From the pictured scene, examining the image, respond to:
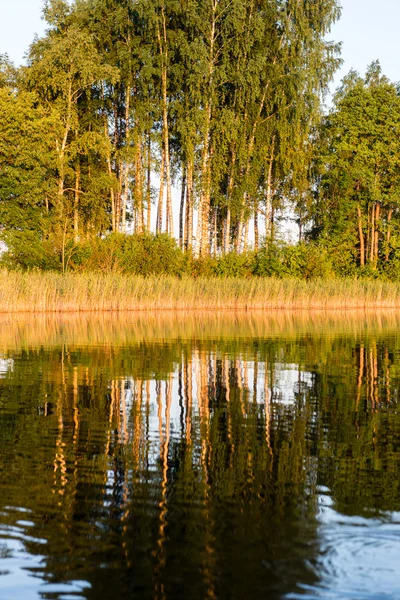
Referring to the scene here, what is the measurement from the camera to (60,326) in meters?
24.6

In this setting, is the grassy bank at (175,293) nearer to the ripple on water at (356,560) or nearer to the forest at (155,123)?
the forest at (155,123)

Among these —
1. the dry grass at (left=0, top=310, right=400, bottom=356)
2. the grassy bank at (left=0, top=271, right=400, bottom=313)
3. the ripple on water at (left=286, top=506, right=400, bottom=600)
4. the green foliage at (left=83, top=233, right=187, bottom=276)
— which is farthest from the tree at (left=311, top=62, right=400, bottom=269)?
the ripple on water at (left=286, top=506, right=400, bottom=600)

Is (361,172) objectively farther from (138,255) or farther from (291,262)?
(138,255)

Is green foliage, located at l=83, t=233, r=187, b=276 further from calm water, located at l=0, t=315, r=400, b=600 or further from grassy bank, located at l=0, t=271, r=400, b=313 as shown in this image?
calm water, located at l=0, t=315, r=400, b=600

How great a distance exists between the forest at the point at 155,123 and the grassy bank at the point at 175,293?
12.7ft

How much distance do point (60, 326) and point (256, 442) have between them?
17259mm

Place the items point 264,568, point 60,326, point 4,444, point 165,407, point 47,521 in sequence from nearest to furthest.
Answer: point 264,568
point 47,521
point 4,444
point 165,407
point 60,326

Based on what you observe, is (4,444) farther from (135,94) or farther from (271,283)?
(135,94)

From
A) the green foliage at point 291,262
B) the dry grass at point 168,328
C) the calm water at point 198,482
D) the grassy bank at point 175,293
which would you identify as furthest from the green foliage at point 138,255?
the calm water at point 198,482

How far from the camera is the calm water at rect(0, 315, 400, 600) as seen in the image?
4.54 m

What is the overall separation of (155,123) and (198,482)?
4317cm

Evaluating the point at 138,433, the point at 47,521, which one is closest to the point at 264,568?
the point at 47,521

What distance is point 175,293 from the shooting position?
111 ft

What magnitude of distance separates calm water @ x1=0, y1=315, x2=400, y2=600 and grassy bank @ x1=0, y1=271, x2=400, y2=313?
16.2 meters
